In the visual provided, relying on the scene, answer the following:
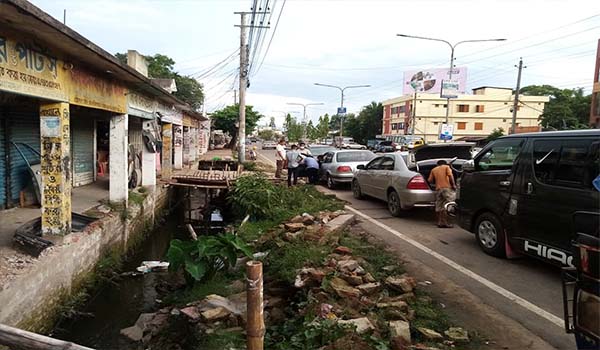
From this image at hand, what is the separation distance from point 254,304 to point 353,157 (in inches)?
483

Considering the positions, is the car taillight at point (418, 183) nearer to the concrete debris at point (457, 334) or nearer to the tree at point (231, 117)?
the concrete debris at point (457, 334)

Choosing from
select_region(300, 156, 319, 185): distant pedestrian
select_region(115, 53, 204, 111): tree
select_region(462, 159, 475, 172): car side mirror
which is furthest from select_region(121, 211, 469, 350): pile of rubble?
select_region(115, 53, 204, 111): tree

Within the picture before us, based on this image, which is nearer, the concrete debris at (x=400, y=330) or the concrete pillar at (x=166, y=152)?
the concrete debris at (x=400, y=330)

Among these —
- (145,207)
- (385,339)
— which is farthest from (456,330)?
(145,207)

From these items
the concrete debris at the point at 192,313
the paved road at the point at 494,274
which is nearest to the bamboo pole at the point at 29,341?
the concrete debris at the point at 192,313

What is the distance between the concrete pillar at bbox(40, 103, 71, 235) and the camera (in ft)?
22.9

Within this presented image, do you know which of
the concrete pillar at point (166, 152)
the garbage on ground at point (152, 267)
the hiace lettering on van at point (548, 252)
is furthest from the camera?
the concrete pillar at point (166, 152)

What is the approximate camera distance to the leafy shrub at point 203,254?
6691mm

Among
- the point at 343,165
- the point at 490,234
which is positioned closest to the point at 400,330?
the point at 490,234

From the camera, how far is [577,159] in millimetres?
5043

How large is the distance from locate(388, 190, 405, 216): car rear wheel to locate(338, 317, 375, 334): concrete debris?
19.0ft

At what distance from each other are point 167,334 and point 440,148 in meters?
7.24

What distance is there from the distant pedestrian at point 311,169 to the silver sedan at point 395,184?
374 cm

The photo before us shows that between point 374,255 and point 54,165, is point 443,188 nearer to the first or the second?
point 374,255
